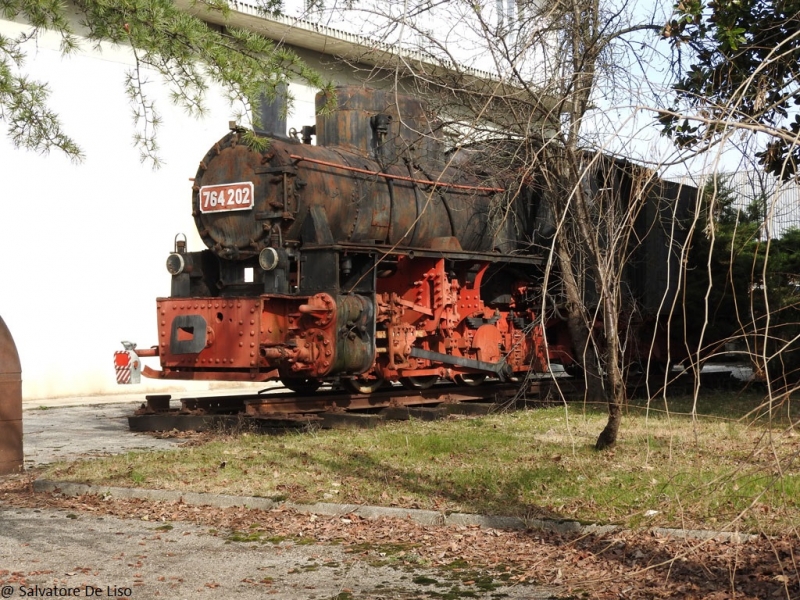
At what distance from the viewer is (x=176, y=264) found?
42.5ft

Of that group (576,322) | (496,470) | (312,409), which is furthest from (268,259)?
(496,470)

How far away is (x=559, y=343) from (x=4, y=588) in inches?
463

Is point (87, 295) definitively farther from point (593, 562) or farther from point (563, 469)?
point (593, 562)

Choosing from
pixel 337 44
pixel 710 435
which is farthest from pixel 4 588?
pixel 337 44

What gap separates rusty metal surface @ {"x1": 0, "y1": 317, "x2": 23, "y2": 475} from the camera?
9.20 meters

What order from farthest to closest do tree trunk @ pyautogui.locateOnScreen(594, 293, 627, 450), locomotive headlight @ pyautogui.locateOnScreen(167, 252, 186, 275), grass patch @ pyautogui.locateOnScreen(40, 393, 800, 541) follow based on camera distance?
locomotive headlight @ pyautogui.locateOnScreen(167, 252, 186, 275) < tree trunk @ pyautogui.locateOnScreen(594, 293, 627, 450) < grass patch @ pyautogui.locateOnScreen(40, 393, 800, 541)

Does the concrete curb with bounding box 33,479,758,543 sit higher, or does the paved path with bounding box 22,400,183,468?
the paved path with bounding box 22,400,183,468

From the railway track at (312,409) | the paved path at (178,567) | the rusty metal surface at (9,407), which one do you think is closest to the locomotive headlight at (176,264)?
the railway track at (312,409)

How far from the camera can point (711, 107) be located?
3463mm

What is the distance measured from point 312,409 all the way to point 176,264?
2.67 m

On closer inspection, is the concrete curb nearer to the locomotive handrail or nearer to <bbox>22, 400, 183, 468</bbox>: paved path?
<bbox>22, 400, 183, 468</bbox>: paved path

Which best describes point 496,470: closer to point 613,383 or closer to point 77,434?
point 613,383

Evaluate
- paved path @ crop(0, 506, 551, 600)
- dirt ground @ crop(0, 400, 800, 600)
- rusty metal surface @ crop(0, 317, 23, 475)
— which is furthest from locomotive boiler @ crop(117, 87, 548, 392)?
paved path @ crop(0, 506, 551, 600)

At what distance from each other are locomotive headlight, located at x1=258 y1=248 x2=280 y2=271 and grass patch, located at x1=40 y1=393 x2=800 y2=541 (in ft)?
6.76
